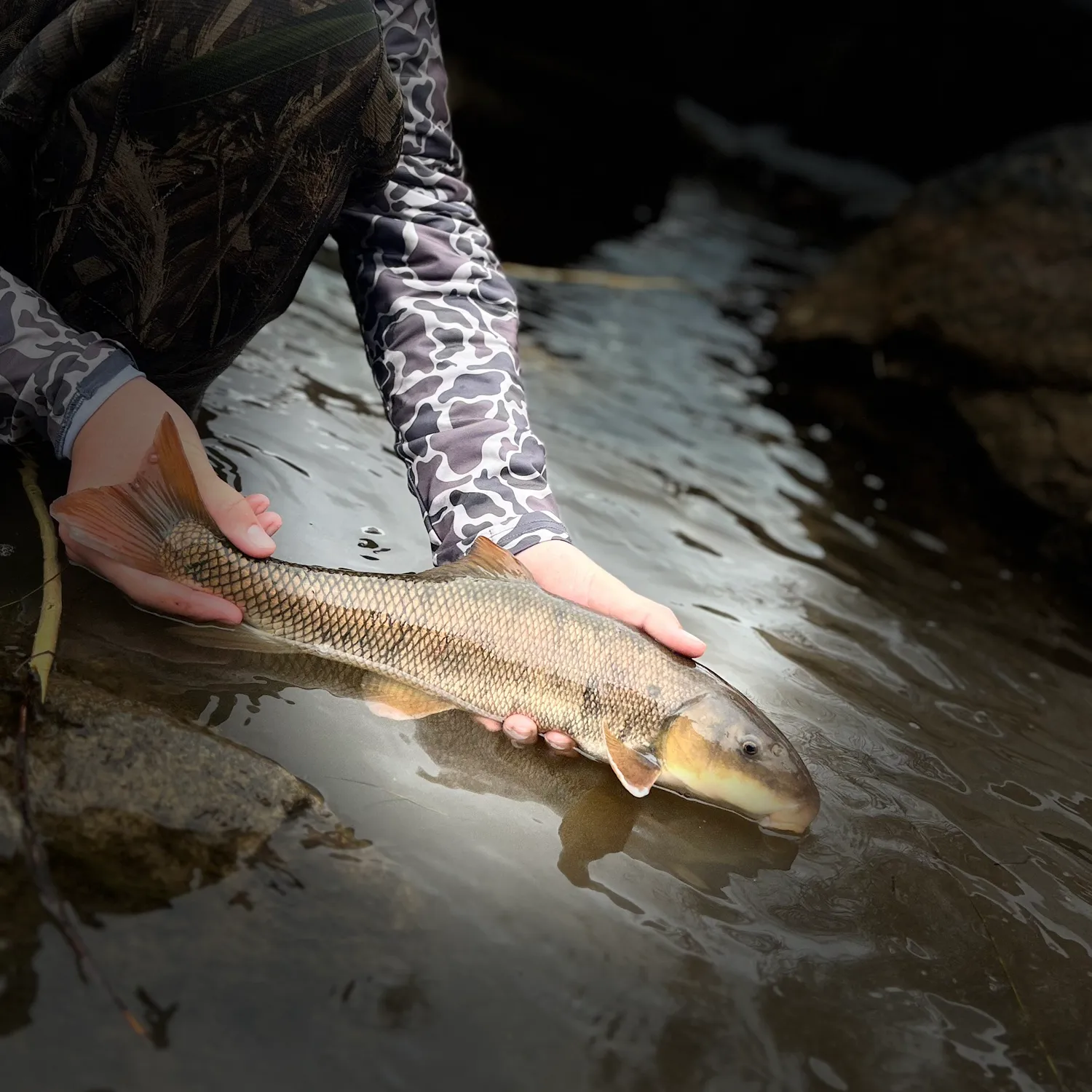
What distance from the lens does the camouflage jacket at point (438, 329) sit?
287 centimetres

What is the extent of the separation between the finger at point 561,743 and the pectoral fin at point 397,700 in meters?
0.23

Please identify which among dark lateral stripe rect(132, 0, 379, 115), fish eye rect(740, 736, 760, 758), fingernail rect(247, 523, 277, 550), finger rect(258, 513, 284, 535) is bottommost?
fish eye rect(740, 736, 760, 758)

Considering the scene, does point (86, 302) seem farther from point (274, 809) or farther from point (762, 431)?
point (762, 431)

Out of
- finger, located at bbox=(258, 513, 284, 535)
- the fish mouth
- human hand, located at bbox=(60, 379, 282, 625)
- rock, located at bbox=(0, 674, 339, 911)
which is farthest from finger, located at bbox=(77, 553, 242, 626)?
the fish mouth

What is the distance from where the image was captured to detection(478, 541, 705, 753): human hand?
102 inches

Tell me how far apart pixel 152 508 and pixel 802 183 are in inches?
627

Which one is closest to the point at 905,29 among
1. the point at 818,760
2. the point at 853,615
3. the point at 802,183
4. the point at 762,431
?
the point at 802,183

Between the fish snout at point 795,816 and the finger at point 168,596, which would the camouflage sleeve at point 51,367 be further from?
the fish snout at point 795,816

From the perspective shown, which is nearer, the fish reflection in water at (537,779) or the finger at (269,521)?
the fish reflection in water at (537,779)

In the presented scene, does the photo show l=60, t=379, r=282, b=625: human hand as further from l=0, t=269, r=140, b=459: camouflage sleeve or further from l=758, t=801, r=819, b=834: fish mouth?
l=758, t=801, r=819, b=834: fish mouth

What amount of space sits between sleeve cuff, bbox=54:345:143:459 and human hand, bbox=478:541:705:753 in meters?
1.00

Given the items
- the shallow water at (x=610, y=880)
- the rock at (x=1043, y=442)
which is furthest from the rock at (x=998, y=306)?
the shallow water at (x=610, y=880)

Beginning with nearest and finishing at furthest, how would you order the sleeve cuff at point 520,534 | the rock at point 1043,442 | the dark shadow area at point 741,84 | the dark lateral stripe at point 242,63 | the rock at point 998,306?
the dark lateral stripe at point 242,63 → the sleeve cuff at point 520,534 → the rock at point 1043,442 → the rock at point 998,306 → the dark shadow area at point 741,84

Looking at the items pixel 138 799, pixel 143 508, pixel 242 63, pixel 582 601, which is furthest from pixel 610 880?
pixel 242 63
